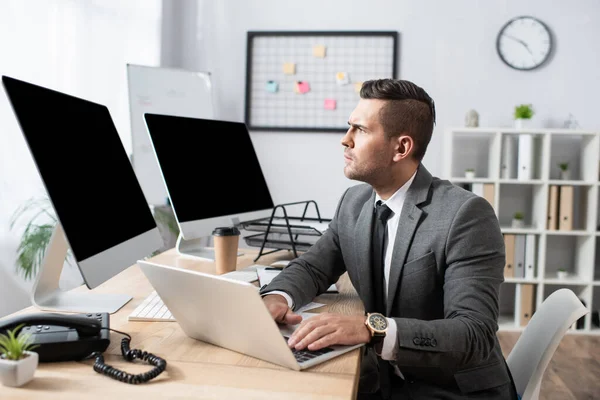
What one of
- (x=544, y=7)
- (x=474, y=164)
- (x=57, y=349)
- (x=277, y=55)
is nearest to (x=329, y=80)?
(x=277, y=55)

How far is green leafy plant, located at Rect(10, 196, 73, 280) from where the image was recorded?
8.43ft

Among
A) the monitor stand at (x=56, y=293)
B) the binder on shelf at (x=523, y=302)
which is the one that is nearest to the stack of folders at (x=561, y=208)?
the binder on shelf at (x=523, y=302)

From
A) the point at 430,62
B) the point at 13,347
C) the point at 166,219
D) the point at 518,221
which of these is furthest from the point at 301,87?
the point at 13,347

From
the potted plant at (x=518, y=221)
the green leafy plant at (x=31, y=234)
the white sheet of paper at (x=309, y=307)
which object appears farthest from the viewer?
the potted plant at (x=518, y=221)

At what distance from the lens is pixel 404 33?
3975 mm

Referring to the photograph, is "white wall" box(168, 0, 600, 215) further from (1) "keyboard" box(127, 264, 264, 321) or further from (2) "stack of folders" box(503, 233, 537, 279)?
(1) "keyboard" box(127, 264, 264, 321)

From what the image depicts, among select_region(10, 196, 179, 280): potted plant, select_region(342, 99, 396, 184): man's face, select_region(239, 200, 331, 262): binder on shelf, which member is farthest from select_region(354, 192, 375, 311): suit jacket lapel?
select_region(10, 196, 179, 280): potted plant

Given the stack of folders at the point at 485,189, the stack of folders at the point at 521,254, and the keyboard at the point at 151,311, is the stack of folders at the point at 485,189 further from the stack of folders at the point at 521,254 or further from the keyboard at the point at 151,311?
the keyboard at the point at 151,311

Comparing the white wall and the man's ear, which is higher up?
the white wall

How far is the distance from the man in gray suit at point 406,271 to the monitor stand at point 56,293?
0.39m

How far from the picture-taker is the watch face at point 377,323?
1.13 metres

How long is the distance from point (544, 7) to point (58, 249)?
3643 millimetres

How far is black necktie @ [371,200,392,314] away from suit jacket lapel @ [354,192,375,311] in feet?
0.05

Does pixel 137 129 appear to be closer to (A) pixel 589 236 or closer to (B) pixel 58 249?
(B) pixel 58 249
